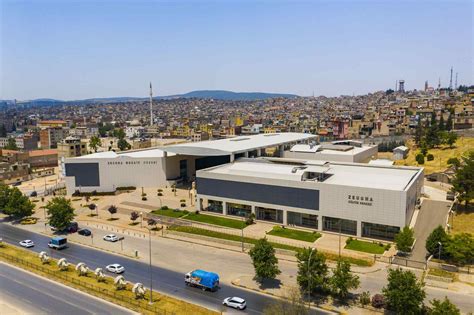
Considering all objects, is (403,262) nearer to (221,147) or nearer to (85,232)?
(85,232)

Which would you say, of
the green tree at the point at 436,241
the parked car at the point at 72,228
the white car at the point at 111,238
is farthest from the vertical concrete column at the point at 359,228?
the parked car at the point at 72,228

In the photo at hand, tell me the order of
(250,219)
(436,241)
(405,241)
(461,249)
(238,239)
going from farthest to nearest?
1. (250,219)
2. (238,239)
3. (405,241)
4. (436,241)
5. (461,249)

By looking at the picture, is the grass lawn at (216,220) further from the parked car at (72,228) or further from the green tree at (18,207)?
the green tree at (18,207)

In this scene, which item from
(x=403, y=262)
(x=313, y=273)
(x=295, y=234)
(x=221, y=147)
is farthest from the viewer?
(x=221, y=147)

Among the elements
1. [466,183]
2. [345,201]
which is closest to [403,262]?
[345,201]

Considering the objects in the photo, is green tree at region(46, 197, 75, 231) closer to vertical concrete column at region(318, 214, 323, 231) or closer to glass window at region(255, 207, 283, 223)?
glass window at region(255, 207, 283, 223)

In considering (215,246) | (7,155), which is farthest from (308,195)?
(7,155)

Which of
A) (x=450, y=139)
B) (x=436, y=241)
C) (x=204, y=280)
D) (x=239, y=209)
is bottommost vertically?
(x=239, y=209)

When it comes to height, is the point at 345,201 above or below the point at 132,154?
below
